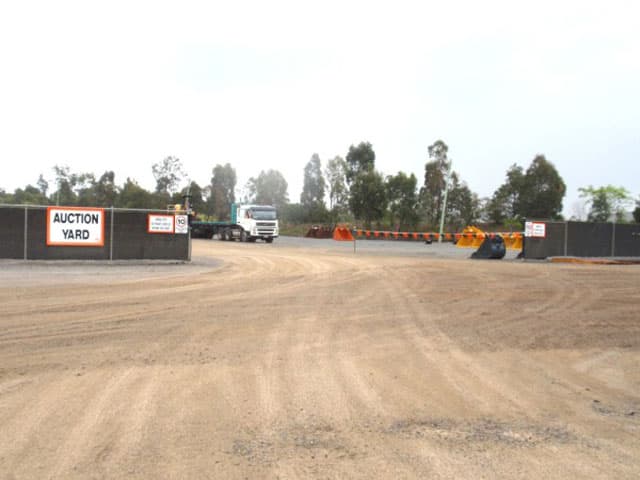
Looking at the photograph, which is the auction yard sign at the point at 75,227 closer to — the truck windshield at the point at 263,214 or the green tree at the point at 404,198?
the truck windshield at the point at 263,214

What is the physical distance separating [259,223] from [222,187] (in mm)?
49085

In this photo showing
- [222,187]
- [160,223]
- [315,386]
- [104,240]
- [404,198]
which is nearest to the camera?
[315,386]

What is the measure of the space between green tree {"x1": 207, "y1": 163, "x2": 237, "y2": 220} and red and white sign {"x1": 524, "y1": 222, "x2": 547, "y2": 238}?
6438 cm

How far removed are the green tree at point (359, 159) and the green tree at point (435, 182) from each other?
9.38m

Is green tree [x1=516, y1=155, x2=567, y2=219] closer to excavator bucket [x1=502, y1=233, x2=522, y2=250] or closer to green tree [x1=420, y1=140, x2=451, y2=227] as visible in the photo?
green tree [x1=420, y1=140, x2=451, y2=227]

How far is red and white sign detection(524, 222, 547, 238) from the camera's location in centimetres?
2556

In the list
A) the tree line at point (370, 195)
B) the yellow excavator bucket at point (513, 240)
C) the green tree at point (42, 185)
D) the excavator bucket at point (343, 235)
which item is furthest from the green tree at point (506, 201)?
the green tree at point (42, 185)

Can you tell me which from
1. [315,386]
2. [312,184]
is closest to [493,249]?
[315,386]

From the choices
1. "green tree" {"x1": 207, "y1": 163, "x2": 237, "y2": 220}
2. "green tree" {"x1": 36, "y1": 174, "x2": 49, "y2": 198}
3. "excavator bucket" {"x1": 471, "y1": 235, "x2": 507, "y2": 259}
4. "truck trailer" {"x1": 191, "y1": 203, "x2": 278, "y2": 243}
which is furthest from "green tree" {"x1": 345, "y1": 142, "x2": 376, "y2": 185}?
"green tree" {"x1": 36, "y1": 174, "x2": 49, "y2": 198}

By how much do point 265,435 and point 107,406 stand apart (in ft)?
5.32

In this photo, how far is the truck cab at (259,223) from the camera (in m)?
41.1

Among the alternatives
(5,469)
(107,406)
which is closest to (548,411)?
(107,406)

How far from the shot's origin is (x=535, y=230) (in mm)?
25625

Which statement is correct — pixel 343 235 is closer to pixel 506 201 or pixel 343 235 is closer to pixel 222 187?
pixel 506 201
